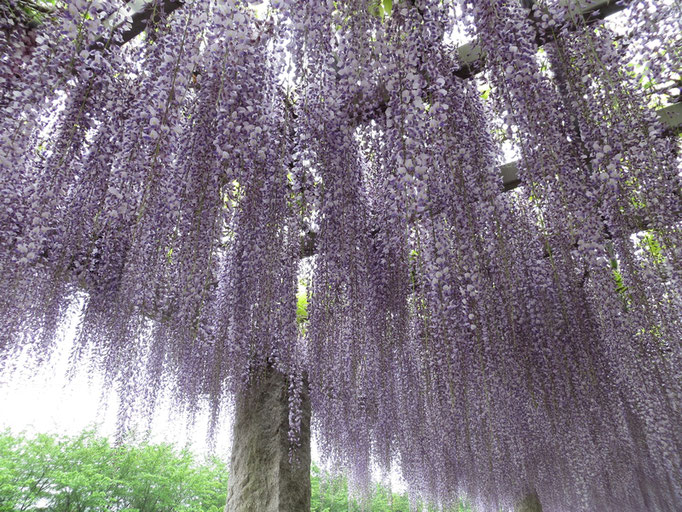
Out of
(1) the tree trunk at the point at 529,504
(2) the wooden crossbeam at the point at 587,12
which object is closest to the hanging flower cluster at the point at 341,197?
(2) the wooden crossbeam at the point at 587,12

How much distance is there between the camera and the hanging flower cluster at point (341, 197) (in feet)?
6.61

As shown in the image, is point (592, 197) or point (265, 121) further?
point (592, 197)

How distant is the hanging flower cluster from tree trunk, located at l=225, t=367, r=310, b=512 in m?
0.25

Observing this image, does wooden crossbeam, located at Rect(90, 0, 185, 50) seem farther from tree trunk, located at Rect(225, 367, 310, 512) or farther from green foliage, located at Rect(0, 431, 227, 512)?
green foliage, located at Rect(0, 431, 227, 512)

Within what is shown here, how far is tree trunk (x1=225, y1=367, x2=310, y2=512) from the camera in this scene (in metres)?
→ 3.86

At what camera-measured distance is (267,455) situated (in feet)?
13.3

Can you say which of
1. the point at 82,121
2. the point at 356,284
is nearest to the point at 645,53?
the point at 356,284

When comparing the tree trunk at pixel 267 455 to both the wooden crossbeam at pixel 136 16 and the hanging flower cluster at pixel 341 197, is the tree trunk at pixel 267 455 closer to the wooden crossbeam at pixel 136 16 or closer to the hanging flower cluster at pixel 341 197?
the hanging flower cluster at pixel 341 197

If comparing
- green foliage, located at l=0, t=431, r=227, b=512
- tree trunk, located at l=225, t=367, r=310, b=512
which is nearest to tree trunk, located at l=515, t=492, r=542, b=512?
tree trunk, located at l=225, t=367, r=310, b=512

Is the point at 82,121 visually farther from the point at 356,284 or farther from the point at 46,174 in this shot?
the point at 356,284

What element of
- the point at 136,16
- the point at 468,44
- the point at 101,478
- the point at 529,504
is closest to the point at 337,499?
the point at 529,504

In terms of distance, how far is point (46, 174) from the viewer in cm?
235

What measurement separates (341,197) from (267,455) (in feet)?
8.95

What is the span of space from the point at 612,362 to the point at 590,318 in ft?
2.35
